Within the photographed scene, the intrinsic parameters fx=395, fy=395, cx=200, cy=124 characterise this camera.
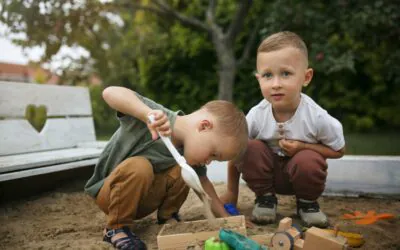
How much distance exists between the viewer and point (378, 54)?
484 centimetres

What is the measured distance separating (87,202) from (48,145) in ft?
2.53

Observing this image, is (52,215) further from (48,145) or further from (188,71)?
(188,71)

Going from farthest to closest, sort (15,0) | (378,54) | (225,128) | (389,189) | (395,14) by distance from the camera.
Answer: (378,54) < (15,0) < (395,14) < (389,189) < (225,128)

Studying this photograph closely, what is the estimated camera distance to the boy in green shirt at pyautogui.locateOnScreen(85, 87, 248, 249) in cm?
150

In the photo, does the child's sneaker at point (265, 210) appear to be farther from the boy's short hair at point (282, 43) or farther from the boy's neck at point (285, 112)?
the boy's short hair at point (282, 43)

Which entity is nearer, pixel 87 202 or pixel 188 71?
pixel 87 202

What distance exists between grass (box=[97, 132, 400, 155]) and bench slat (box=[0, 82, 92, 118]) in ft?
7.82

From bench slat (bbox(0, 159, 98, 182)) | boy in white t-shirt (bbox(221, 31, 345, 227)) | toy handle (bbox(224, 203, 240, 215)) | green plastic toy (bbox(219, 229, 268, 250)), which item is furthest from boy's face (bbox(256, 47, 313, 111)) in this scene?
bench slat (bbox(0, 159, 98, 182))

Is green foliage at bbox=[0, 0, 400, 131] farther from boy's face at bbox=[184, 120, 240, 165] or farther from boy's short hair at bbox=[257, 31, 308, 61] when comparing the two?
boy's face at bbox=[184, 120, 240, 165]

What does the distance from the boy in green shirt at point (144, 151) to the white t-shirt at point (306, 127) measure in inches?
13.0

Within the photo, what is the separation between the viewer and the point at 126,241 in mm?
1466

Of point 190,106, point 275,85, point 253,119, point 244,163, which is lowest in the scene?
point 190,106

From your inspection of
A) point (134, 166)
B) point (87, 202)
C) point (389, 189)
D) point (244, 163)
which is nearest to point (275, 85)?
point (244, 163)

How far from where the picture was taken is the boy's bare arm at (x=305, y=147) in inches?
70.4
